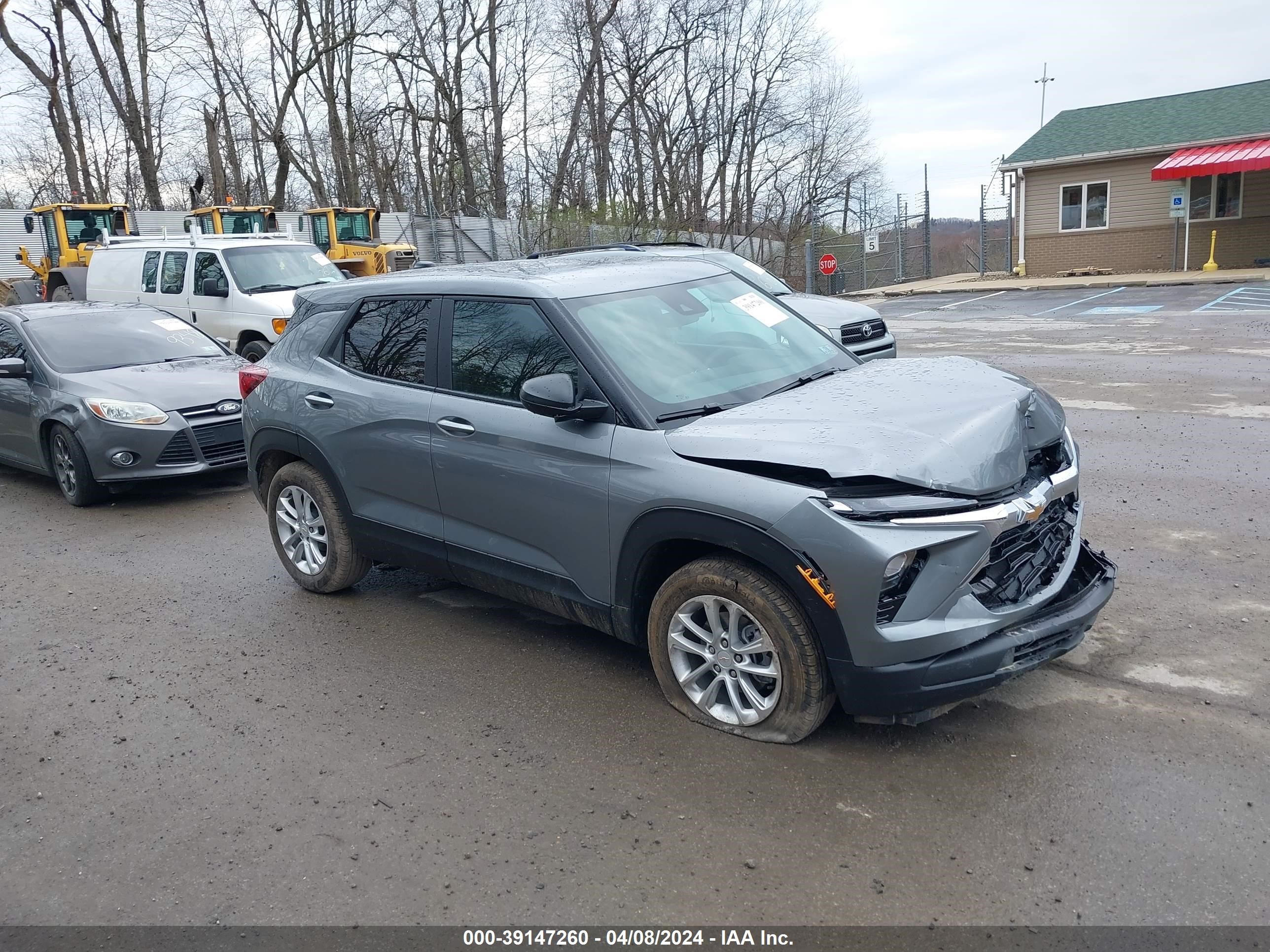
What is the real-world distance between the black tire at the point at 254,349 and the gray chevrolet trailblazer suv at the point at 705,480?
8.47 metres

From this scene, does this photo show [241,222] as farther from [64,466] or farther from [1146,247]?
[1146,247]

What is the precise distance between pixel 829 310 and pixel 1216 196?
23.0 m

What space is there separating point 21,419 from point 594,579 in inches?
272

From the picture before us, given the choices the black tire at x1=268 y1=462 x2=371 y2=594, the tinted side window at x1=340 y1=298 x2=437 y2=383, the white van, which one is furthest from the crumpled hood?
the white van

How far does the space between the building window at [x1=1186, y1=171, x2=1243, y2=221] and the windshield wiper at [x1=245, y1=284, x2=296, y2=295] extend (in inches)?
967

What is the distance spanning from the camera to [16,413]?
879cm

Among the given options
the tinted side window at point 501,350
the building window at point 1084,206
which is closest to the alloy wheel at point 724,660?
the tinted side window at point 501,350

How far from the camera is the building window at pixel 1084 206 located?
97.5 feet

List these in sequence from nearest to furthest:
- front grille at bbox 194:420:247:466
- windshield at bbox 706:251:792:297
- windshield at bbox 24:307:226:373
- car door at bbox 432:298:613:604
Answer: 1. car door at bbox 432:298:613:604
2. front grille at bbox 194:420:247:466
3. windshield at bbox 24:307:226:373
4. windshield at bbox 706:251:792:297

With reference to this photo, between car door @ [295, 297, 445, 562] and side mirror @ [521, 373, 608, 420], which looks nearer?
side mirror @ [521, 373, 608, 420]

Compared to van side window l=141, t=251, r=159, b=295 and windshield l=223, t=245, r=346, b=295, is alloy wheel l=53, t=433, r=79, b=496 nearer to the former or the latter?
windshield l=223, t=245, r=346, b=295

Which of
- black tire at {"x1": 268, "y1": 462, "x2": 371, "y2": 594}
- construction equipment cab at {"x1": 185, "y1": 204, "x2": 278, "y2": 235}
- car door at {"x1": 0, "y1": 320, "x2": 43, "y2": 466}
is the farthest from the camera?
construction equipment cab at {"x1": 185, "y1": 204, "x2": 278, "y2": 235}

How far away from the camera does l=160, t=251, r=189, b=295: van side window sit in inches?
578

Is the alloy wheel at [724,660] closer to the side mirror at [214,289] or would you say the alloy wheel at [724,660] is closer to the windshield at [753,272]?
the windshield at [753,272]
